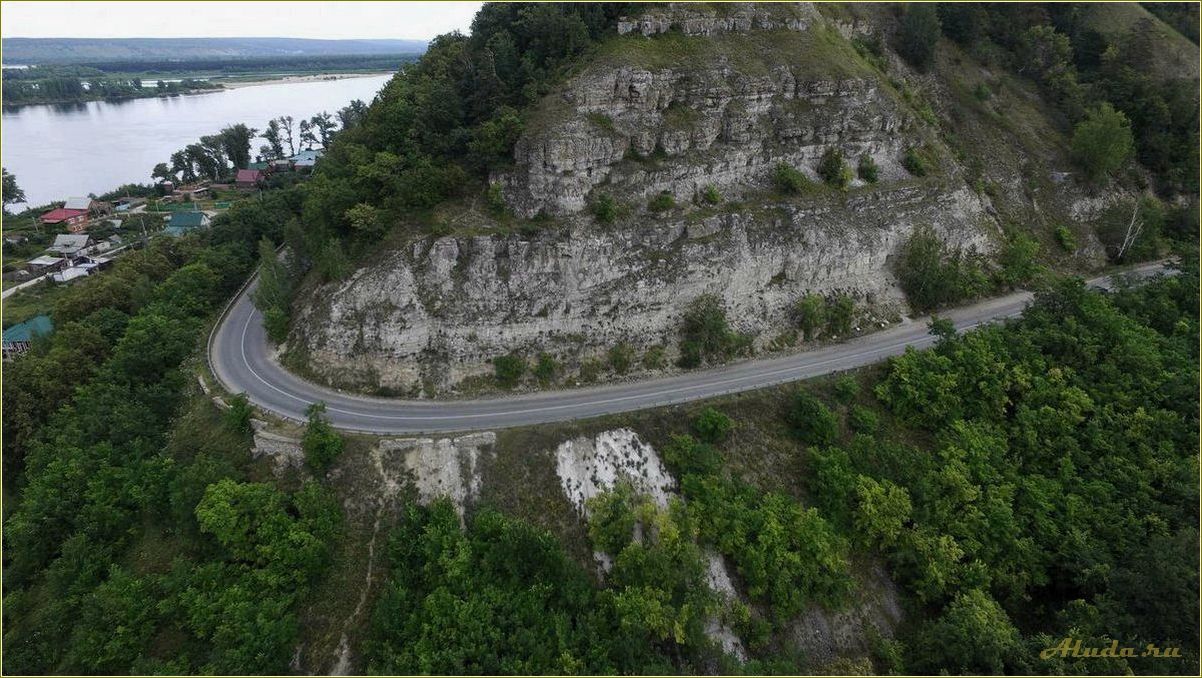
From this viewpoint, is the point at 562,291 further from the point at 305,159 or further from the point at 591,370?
the point at 305,159

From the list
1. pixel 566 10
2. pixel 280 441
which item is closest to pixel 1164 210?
pixel 566 10

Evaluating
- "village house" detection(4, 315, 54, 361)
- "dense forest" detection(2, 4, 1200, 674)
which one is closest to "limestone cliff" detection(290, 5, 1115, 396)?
"dense forest" detection(2, 4, 1200, 674)

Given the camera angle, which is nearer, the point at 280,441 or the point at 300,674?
the point at 300,674

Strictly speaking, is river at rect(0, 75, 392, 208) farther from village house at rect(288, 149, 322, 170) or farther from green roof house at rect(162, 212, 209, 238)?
green roof house at rect(162, 212, 209, 238)

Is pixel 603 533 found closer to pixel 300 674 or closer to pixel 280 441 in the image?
pixel 300 674

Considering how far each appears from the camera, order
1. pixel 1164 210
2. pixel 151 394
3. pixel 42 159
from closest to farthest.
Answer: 1. pixel 151 394
2. pixel 1164 210
3. pixel 42 159

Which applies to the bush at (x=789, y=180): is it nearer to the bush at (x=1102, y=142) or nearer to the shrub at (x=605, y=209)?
the shrub at (x=605, y=209)

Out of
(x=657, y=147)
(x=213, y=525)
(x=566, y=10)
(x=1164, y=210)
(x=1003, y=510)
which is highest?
(x=566, y=10)
